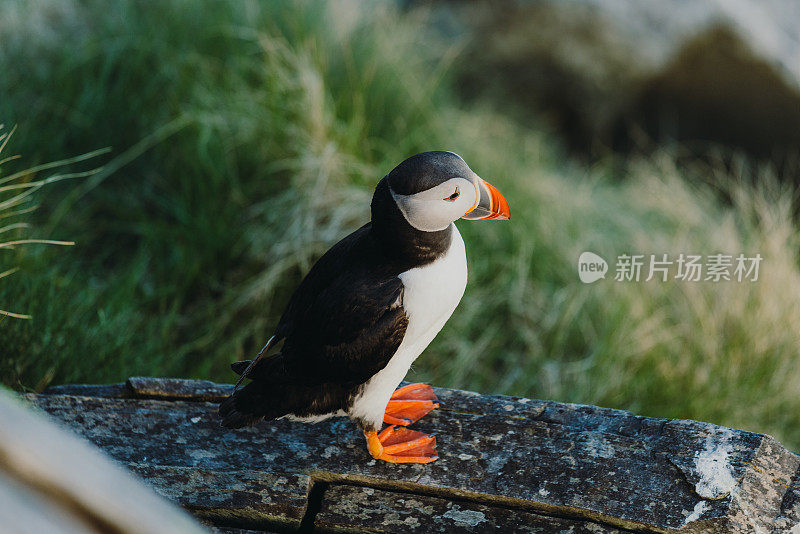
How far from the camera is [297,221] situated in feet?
11.0

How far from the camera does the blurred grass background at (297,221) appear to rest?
3.28 m

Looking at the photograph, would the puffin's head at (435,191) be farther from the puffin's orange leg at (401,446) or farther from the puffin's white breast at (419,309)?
the puffin's orange leg at (401,446)

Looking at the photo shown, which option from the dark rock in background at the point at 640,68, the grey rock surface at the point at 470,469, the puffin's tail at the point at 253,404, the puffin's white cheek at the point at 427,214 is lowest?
the grey rock surface at the point at 470,469

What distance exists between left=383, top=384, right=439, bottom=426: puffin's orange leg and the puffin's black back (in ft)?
0.83

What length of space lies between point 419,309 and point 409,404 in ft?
1.55

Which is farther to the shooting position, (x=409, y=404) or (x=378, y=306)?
(x=409, y=404)

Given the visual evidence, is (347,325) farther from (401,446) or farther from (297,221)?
(297,221)

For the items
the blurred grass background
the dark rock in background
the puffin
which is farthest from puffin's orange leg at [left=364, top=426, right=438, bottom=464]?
the dark rock in background

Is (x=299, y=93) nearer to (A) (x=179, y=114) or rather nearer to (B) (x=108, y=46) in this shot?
(A) (x=179, y=114)

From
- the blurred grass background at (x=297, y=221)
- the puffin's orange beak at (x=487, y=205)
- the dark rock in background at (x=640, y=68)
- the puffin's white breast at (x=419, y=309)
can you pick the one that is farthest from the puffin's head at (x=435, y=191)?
the dark rock in background at (x=640, y=68)

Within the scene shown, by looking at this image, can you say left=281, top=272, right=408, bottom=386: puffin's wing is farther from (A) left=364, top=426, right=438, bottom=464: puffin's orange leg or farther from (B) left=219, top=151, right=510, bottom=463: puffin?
(A) left=364, top=426, right=438, bottom=464: puffin's orange leg

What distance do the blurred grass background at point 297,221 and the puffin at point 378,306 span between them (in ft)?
3.57

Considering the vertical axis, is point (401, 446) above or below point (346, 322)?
below

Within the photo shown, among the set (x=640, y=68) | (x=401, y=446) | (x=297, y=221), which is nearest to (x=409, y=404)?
(x=401, y=446)
